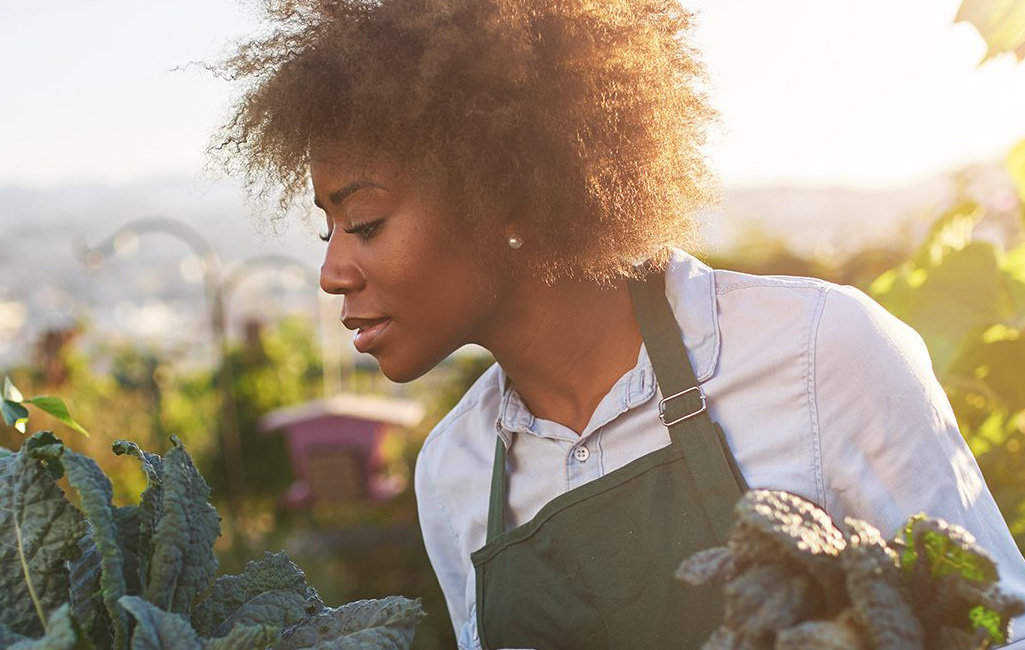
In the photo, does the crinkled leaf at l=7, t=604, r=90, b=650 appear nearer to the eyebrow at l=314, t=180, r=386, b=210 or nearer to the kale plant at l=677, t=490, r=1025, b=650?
the kale plant at l=677, t=490, r=1025, b=650

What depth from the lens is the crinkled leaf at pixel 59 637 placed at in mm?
788

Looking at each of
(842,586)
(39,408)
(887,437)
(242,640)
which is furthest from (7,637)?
(887,437)

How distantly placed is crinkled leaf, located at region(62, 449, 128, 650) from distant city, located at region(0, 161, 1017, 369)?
3.04 ft

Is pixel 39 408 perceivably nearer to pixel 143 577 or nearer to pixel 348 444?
pixel 143 577

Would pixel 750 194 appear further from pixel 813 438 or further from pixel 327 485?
pixel 813 438

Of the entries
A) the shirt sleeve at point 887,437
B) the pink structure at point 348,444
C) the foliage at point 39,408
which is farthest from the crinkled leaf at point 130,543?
the pink structure at point 348,444

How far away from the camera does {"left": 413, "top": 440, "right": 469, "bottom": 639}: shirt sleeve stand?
189 cm

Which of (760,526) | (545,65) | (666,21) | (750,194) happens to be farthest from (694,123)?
(750,194)

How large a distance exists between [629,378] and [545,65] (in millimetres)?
471

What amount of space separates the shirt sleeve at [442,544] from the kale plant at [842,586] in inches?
47.1

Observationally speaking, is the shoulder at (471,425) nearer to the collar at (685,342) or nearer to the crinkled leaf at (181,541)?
the collar at (685,342)

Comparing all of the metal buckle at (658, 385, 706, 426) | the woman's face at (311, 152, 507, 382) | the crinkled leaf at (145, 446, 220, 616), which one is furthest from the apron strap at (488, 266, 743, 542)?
the crinkled leaf at (145, 446, 220, 616)

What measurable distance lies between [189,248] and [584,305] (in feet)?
76.0

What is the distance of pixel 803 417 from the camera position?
1.43 m
